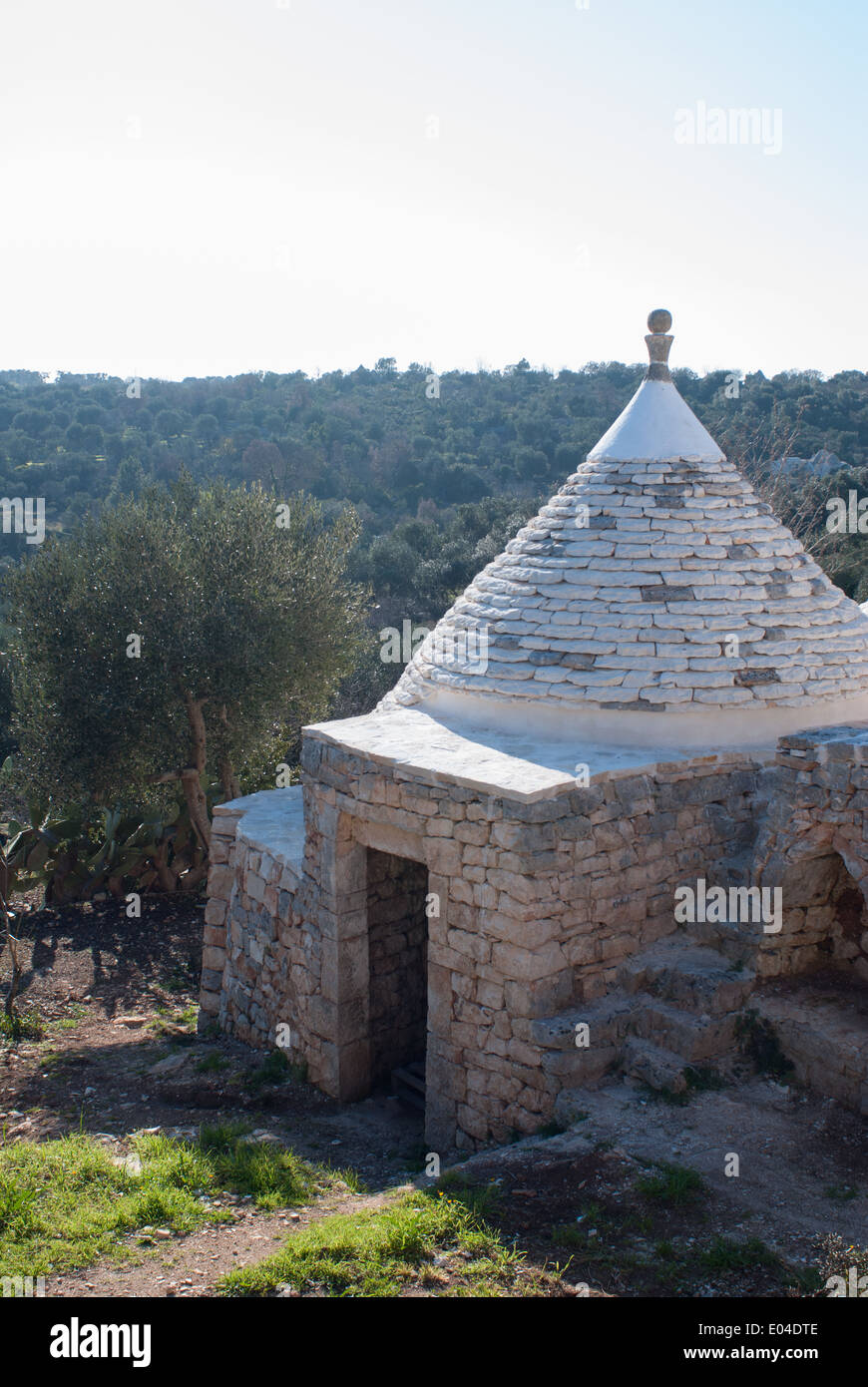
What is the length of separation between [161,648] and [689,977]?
6917 millimetres

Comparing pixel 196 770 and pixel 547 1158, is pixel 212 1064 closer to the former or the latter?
pixel 547 1158

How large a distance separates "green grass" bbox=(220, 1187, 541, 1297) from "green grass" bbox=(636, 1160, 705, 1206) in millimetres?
750

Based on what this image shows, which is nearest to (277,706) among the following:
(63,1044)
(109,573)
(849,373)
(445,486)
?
(109,573)

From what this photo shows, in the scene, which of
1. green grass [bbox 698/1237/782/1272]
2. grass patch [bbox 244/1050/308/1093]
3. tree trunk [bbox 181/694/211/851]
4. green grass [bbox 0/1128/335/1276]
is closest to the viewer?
green grass [bbox 698/1237/782/1272]

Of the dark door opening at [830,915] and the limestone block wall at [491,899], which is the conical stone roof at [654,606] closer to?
the limestone block wall at [491,899]

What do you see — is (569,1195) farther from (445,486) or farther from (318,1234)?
(445,486)

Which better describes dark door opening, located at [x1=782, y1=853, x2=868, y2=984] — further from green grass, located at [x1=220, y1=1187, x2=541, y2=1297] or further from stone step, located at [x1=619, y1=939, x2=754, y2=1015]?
green grass, located at [x1=220, y1=1187, x2=541, y2=1297]

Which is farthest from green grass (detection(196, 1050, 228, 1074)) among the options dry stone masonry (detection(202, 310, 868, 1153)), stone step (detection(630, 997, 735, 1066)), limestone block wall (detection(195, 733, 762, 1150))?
stone step (detection(630, 997, 735, 1066))


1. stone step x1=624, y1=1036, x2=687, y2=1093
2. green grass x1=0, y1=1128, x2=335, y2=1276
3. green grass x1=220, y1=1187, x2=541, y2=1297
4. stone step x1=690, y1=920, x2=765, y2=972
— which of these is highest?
stone step x1=690, y1=920, x2=765, y2=972

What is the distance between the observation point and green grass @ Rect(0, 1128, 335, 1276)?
487 cm

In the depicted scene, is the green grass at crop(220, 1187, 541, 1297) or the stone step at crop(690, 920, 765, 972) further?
the stone step at crop(690, 920, 765, 972)

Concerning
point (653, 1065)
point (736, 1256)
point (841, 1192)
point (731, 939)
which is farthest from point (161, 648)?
point (736, 1256)

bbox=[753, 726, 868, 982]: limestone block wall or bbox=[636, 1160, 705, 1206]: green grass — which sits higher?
bbox=[753, 726, 868, 982]: limestone block wall

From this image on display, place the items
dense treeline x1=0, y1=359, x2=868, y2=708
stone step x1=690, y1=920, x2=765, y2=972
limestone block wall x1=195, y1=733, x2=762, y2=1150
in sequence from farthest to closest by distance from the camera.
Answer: dense treeline x1=0, y1=359, x2=868, y2=708
stone step x1=690, y1=920, x2=765, y2=972
limestone block wall x1=195, y1=733, x2=762, y2=1150
